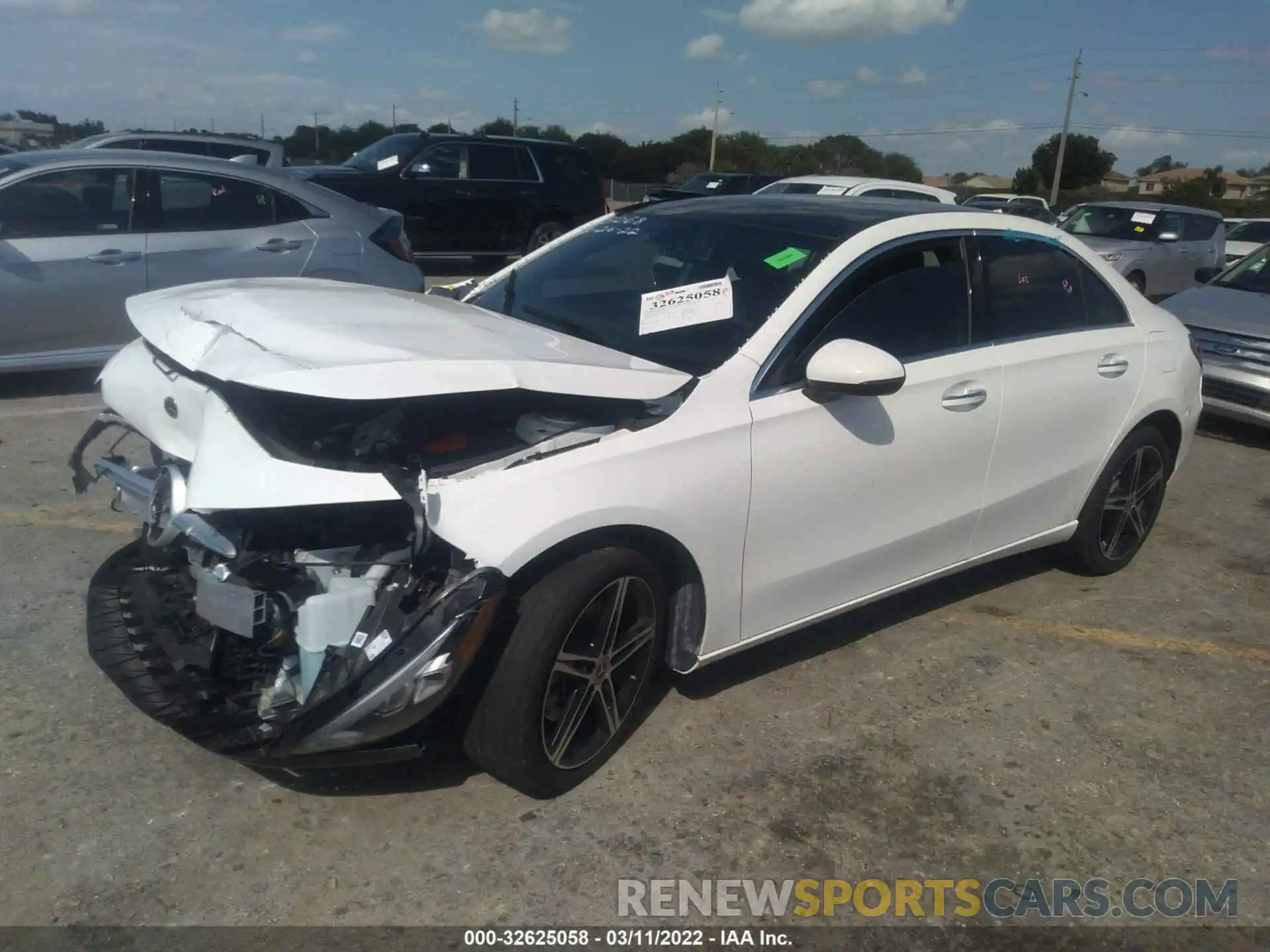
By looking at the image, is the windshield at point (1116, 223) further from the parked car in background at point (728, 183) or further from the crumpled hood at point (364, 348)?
the crumpled hood at point (364, 348)

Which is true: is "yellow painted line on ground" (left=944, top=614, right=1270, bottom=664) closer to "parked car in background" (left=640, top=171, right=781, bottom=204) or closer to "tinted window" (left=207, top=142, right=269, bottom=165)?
"tinted window" (left=207, top=142, right=269, bottom=165)

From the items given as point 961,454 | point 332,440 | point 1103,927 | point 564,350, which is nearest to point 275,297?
point 332,440

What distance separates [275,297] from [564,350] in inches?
38.1

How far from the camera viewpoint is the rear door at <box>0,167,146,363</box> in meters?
6.70

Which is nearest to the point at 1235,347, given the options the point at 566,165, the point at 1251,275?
the point at 1251,275

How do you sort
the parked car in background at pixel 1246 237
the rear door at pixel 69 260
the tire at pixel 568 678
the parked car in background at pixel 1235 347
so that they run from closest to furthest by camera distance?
the tire at pixel 568 678
the rear door at pixel 69 260
the parked car in background at pixel 1235 347
the parked car in background at pixel 1246 237

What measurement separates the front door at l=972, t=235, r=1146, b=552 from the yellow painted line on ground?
374 millimetres

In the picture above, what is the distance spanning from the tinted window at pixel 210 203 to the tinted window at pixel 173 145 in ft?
21.3

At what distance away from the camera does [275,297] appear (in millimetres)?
3518

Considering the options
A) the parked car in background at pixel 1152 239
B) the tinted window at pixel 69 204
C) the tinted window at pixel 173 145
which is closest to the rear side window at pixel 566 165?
the tinted window at pixel 173 145

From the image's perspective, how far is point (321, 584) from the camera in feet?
9.31

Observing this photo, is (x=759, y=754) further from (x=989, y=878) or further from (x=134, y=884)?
(x=134, y=884)

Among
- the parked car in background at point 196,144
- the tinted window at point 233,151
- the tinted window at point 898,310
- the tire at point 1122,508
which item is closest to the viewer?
the tinted window at point 898,310

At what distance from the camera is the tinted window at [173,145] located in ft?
43.4
